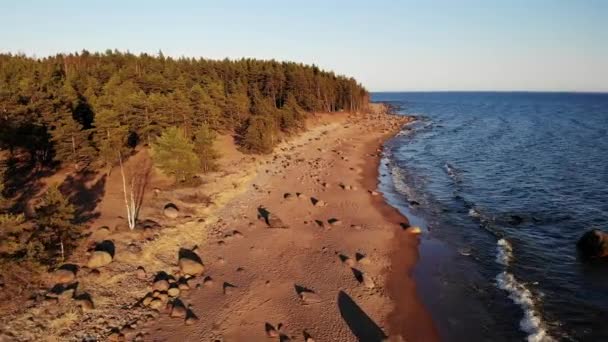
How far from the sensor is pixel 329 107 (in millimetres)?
118125

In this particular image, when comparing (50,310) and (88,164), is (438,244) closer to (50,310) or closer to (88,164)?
(50,310)

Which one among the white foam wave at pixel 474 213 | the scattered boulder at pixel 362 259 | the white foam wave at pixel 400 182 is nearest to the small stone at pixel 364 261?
the scattered boulder at pixel 362 259

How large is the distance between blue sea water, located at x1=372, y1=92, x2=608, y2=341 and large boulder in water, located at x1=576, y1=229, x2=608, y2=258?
2.75 feet

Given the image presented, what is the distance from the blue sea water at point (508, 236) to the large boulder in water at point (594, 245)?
84cm

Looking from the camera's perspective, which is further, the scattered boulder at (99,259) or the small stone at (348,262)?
the small stone at (348,262)

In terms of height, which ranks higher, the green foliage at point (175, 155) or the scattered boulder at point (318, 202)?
the green foliage at point (175, 155)

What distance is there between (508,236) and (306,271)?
1874cm

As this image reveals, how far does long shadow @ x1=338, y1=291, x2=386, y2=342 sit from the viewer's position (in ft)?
62.9

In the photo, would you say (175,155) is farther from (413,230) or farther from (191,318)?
(413,230)

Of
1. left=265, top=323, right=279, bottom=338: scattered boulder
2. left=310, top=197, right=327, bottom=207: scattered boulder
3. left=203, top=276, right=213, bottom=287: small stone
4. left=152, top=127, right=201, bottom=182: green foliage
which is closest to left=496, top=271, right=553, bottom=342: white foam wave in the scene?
left=265, top=323, right=279, bottom=338: scattered boulder

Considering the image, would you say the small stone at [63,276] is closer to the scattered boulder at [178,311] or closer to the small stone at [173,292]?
the small stone at [173,292]

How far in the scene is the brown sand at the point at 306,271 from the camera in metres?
19.7

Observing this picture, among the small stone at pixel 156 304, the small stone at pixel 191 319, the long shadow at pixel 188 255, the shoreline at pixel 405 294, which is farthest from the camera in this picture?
the long shadow at pixel 188 255

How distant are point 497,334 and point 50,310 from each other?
24.3m
